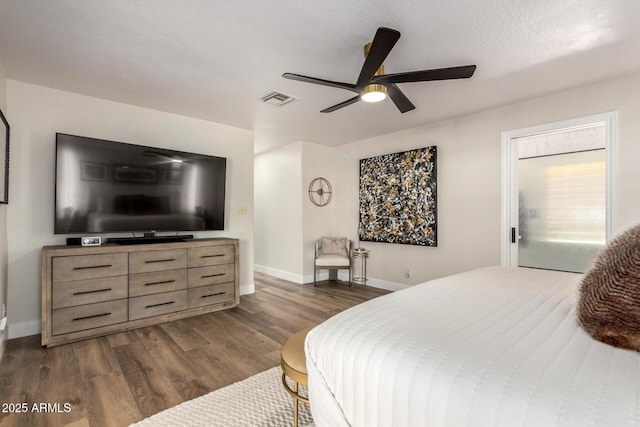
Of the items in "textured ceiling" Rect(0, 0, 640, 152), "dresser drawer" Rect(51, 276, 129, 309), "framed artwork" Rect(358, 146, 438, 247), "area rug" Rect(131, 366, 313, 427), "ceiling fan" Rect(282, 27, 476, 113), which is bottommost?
"area rug" Rect(131, 366, 313, 427)

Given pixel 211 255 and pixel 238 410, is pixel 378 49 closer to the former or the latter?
pixel 238 410

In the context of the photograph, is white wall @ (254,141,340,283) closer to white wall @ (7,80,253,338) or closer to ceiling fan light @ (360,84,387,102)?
white wall @ (7,80,253,338)

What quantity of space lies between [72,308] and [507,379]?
3303 mm

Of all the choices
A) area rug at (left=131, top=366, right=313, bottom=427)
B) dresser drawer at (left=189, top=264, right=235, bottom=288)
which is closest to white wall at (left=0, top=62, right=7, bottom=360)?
dresser drawer at (left=189, top=264, right=235, bottom=288)

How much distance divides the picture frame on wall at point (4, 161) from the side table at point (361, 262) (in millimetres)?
4148

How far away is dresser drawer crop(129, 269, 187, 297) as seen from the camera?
298 centimetres

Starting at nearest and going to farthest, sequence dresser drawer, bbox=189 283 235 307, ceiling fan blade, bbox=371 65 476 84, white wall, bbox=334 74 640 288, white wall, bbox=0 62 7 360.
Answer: ceiling fan blade, bbox=371 65 476 84
white wall, bbox=0 62 7 360
white wall, bbox=334 74 640 288
dresser drawer, bbox=189 283 235 307

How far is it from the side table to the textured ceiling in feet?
8.12

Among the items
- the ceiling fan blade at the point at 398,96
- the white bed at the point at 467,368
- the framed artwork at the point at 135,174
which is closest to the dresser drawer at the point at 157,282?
the framed artwork at the point at 135,174

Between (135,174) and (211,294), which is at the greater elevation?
(135,174)

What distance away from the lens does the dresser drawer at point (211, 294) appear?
338 centimetres

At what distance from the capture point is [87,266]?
2725 millimetres

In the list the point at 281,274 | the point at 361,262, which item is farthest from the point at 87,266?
the point at 361,262

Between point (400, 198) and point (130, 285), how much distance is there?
11.5 feet
